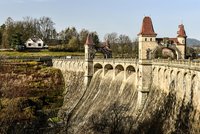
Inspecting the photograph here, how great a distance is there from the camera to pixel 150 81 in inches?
2100

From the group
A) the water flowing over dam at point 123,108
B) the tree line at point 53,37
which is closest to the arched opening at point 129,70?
the water flowing over dam at point 123,108

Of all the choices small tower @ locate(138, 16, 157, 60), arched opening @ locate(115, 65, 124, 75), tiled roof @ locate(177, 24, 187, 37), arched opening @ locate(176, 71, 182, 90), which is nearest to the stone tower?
small tower @ locate(138, 16, 157, 60)

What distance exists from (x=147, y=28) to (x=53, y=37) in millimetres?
124520

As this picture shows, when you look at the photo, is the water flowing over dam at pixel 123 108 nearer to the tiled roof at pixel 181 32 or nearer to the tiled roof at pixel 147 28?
the tiled roof at pixel 147 28

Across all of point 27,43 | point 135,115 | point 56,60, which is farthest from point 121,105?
point 27,43

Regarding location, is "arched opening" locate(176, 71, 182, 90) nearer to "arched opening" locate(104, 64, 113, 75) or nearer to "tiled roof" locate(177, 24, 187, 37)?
"tiled roof" locate(177, 24, 187, 37)

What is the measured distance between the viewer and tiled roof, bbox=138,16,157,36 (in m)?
54.7

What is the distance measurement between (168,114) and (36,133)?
26055 mm

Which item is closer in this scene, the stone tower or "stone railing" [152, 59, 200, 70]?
"stone railing" [152, 59, 200, 70]

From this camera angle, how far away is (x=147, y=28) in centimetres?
5528

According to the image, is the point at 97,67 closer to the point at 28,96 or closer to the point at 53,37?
the point at 28,96

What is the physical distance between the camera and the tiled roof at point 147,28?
54.7 metres

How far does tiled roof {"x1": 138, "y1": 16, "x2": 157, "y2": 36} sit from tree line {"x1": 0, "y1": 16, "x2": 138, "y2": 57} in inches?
2796

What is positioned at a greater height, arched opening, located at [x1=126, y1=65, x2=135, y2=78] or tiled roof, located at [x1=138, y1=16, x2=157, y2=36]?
tiled roof, located at [x1=138, y1=16, x2=157, y2=36]
